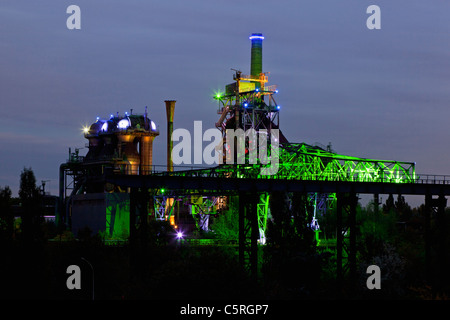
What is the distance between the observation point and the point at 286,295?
231 ft

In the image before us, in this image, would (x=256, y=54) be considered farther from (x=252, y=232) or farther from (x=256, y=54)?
(x=252, y=232)

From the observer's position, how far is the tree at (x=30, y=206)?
66625 millimetres

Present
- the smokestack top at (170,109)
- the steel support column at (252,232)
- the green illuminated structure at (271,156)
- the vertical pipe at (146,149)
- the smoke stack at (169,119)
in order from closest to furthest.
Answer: the steel support column at (252,232) → the green illuminated structure at (271,156) → the vertical pipe at (146,149) → the smoke stack at (169,119) → the smokestack top at (170,109)

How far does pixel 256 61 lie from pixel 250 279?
83055 millimetres

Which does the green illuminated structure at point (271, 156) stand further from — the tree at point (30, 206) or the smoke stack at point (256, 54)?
the tree at point (30, 206)

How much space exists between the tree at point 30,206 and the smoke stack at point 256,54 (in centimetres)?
7736

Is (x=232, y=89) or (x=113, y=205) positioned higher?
(x=232, y=89)

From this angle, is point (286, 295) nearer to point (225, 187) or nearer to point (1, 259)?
point (225, 187)

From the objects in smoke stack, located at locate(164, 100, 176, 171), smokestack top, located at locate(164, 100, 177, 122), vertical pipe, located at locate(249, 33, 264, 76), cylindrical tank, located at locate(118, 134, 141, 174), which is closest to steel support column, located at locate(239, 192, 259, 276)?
cylindrical tank, located at locate(118, 134, 141, 174)

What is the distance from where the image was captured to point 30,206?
68.2m

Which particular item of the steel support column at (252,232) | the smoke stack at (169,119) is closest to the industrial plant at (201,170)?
the smoke stack at (169,119)

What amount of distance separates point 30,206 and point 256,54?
81271 millimetres

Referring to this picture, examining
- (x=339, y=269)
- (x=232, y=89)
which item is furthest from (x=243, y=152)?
(x=339, y=269)

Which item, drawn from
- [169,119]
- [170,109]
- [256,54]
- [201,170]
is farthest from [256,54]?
[201,170]
